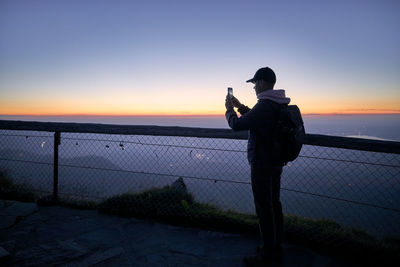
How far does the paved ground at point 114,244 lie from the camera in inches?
102

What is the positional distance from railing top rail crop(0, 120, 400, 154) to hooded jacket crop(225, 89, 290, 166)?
0.99m

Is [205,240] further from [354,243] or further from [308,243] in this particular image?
[354,243]

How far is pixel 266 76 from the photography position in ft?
7.73

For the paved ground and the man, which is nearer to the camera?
the man

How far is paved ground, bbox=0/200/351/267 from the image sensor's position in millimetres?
2598

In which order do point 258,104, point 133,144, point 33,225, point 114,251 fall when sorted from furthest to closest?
point 133,144
point 33,225
point 114,251
point 258,104

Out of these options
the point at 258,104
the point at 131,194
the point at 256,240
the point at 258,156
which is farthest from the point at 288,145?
the point at 131,194

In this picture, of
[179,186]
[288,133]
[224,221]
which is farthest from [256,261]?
[179,186]

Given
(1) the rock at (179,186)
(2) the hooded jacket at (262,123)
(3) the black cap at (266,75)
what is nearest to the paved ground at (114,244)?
(1) the rock at (179,186)

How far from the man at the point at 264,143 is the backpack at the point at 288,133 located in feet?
0.14

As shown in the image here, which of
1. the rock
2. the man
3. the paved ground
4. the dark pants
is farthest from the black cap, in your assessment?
the rock

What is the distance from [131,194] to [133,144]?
94cm

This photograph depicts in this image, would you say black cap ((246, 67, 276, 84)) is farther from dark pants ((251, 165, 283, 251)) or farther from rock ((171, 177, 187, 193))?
rock ((171, 177, 187, 193))

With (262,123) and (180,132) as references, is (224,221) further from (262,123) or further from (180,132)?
(262,123)
